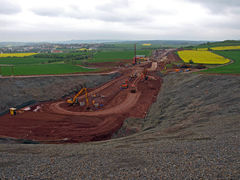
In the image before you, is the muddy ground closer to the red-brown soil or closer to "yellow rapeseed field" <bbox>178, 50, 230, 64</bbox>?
the red-brown soil

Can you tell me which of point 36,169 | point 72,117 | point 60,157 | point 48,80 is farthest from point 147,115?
point 48,80

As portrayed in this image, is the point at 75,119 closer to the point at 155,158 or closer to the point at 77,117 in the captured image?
the point at 77,117

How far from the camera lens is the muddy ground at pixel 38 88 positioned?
31461 mm

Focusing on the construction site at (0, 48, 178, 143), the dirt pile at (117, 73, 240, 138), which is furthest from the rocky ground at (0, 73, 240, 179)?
the construction site at (0, 48, 178, 143)

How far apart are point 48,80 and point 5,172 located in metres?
34.9

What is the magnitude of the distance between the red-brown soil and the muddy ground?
380 centimetres

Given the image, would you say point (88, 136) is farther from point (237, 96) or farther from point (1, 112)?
point (237, 96)

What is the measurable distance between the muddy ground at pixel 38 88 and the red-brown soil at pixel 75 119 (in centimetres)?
380

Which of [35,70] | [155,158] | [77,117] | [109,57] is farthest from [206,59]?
[155,158]

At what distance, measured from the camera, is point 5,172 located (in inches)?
382

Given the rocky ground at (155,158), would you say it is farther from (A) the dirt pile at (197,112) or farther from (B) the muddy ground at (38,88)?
(B) the muddy ground at (38,88)

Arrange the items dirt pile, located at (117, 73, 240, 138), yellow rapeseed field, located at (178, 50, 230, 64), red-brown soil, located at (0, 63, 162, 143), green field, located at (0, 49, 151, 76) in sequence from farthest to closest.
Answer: yellow rapeseed field, located at (178, 50, 230, 64) → green field, located at (0, 49, 151, 76) → red-brown soil, located at (0, 63, 162, 143) → dirt pile, located at (117, 73, 240, 138)

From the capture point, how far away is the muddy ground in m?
31.5

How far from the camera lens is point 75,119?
24.6 metres
